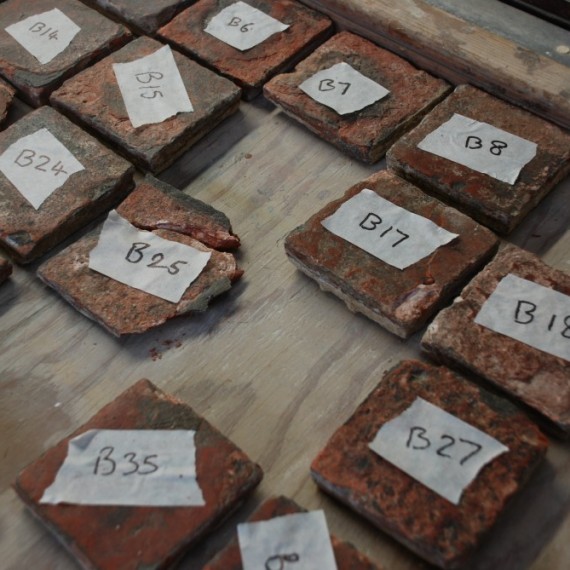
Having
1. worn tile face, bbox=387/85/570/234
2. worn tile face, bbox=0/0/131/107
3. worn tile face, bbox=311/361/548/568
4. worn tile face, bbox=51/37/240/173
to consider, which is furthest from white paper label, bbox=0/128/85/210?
worn tile face, bbox=311/361/548/568

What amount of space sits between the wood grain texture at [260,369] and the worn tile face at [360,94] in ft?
0.31

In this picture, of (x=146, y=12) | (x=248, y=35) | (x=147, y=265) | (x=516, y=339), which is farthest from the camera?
(x=146, y=12)

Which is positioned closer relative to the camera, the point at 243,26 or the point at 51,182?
the point at 51,182

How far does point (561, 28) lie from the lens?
85.6 inches

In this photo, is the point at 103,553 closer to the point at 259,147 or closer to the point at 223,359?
the point at 223,359

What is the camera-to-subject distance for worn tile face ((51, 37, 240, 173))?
6.77 ft

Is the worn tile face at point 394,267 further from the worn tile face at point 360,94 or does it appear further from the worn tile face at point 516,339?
the worn tile face at point 360,94

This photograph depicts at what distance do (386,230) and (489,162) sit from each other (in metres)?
0.33

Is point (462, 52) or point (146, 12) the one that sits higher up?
point (462, 52)

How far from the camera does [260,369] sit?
1691 millimetres

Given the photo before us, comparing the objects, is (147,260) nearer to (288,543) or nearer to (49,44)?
(288,543)

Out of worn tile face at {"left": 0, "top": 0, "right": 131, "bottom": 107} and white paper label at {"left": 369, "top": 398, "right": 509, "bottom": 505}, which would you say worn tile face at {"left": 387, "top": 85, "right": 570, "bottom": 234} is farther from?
worn tile face at {"left": 0, "top": 0, "right": 131, "bottom": 107}

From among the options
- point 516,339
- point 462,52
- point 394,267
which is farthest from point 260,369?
point 462,52

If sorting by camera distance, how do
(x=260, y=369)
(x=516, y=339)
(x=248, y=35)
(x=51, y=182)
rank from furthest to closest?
(x=248, y=35) < (x=51, y=182) < (x=260, y=369) < (x=516, y=339)
